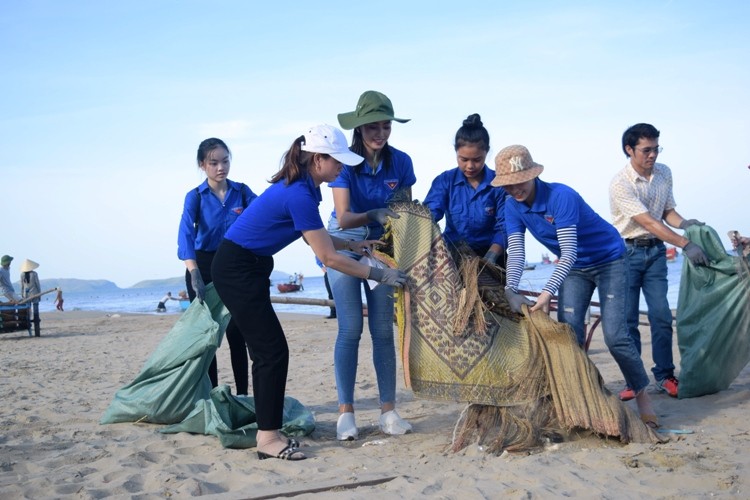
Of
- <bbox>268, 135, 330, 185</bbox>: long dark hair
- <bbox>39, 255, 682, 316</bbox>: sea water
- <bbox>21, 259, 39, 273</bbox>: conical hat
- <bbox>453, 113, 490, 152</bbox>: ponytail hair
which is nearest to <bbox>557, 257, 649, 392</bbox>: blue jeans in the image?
<bbox>39, 255, 682, 316</bbox>: sea water

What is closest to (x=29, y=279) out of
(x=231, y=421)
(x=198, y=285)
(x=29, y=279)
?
(x=29, y=279)

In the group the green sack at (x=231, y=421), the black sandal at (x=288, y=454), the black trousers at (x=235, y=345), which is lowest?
the black sandal at (x=288, y=454)

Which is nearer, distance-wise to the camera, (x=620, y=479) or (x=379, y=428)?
(x=620, y=479)

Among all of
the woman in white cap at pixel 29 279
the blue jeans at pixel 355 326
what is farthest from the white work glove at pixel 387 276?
the woman in white cap at pixel 29 279

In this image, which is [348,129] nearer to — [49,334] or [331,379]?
[331,379]

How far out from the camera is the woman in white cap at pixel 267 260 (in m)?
3.95

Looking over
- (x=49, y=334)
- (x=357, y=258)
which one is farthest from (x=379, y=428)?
(x=49, y=334)

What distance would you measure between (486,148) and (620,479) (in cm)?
204

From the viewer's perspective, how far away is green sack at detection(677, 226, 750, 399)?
5.08 metres

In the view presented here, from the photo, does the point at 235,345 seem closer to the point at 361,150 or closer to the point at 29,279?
the point at 361,150

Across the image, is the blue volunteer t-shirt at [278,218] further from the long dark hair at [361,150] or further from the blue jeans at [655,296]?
the blue jeans at [655,296]

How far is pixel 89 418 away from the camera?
523 centimetres

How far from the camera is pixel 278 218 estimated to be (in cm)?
399

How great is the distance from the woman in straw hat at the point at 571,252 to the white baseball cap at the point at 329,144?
0.79 m
